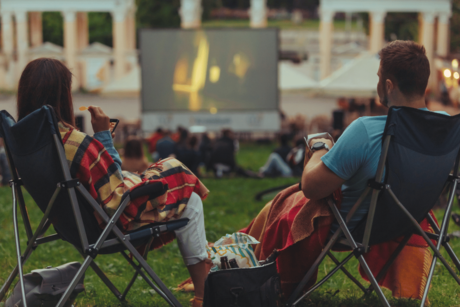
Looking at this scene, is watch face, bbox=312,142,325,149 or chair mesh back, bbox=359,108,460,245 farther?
watch face, bbox=312,142,325,149

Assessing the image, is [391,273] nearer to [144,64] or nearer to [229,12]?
[144,64]

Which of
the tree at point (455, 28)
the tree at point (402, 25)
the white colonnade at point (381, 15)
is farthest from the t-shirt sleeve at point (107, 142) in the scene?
the tree at point (402, 25)

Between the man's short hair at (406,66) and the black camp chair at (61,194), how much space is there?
3.79 feet

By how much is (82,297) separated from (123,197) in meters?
1.17

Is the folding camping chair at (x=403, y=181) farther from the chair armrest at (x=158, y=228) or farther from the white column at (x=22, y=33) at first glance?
the white column at (x=22, y=33)

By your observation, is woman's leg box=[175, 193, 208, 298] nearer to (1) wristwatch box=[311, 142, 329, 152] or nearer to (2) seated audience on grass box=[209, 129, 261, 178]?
(1) wristwatch box=[311, 142, 329, 152]

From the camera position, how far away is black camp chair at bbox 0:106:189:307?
8.96 feet

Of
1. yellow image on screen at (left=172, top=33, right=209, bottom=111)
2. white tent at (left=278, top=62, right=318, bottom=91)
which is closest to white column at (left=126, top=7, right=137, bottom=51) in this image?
white tent at (left=278, top=62, right=318, bottom=91)

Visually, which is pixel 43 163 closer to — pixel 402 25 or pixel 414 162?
pixel 414 162

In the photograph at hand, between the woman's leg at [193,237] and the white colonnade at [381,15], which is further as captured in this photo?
the white colonnade at [381,15]

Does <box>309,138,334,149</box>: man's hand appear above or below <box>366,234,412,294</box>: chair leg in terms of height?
above

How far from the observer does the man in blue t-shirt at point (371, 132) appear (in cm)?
285

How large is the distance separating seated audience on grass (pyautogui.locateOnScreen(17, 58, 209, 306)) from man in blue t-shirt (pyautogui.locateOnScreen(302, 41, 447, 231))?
1.92ft

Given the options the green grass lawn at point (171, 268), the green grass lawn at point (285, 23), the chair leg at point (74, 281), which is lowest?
the green grass lawn at point (171, 268)
